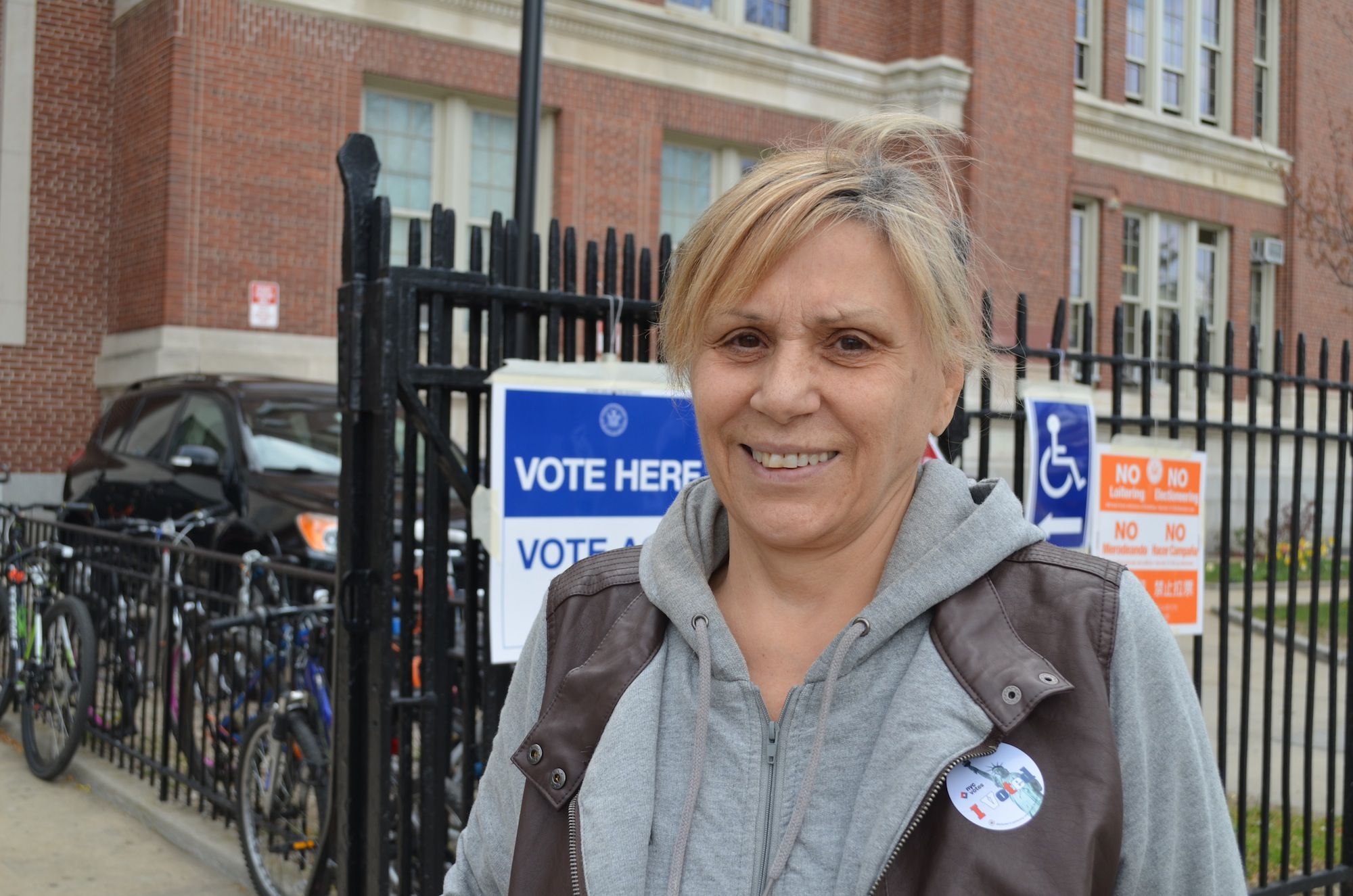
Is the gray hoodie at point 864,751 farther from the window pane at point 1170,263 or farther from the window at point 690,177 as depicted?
the window pane at point 1170,263

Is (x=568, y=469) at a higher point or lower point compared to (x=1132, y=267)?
lower

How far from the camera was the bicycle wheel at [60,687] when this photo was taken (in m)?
6.67

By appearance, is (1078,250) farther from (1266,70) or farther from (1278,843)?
(1278,843)

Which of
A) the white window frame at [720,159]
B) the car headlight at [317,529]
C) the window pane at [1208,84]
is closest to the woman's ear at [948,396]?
the car headlight at [317,529]

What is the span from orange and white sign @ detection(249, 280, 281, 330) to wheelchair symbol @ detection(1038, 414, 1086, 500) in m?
11.3

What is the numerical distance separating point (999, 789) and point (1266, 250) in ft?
81.4

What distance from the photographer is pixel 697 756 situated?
1635 millimetres

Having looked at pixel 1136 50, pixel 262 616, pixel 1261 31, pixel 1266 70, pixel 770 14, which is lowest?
pixel 262 616

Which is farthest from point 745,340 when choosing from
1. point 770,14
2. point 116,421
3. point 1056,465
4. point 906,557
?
point 770,14

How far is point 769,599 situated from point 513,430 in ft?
5.13

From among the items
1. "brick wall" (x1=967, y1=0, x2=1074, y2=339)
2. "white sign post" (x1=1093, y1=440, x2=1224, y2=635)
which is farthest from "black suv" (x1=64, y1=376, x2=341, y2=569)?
"brick wall" (x1=967, y1=0, x2=1074, y2=339)

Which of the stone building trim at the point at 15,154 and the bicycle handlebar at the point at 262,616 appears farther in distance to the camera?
the stone building trim at the point at 15,154

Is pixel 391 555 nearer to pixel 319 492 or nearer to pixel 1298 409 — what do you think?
pixel 1298 409

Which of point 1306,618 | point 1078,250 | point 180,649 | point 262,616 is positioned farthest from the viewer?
point 1078,250
